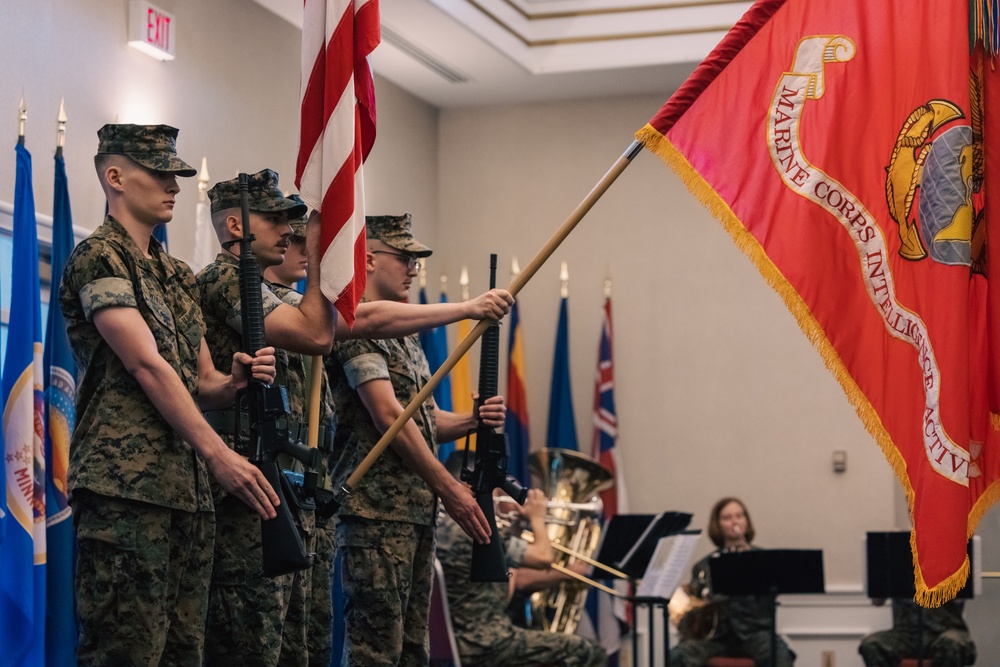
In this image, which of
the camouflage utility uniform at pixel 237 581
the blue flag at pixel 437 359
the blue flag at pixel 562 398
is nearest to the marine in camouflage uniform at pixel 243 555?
the camouflage utility uniform at pixel 237 581

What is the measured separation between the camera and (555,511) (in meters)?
7.44

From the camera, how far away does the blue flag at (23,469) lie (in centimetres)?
452

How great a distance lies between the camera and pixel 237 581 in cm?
326

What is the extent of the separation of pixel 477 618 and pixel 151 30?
3.00 m

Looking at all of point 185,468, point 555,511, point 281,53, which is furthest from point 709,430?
point 185,468

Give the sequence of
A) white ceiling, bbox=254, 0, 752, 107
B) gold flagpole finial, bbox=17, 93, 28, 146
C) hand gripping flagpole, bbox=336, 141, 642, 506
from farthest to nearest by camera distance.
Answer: white ceiling, bbox=254, 0, 752, 107 → gold flagpole finial, bbox=17, 93, 28, 146 → hand gripping flagpole, bbox=336, 141, 642, 506

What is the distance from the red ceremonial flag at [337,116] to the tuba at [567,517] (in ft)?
13.5

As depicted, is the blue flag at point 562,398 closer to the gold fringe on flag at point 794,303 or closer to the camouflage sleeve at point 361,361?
the camouflage sleeve at point 361,361

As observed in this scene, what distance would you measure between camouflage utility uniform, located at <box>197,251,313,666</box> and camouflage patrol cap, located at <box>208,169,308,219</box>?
0.19 meters

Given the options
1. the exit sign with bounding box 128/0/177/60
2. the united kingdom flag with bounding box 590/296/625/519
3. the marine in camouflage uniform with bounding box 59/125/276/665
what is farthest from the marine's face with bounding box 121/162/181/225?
the united kingdom flag with bounding box 590/296/625/519

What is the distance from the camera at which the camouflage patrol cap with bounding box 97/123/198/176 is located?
3.14 meters

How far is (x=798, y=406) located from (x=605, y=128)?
2.19 m

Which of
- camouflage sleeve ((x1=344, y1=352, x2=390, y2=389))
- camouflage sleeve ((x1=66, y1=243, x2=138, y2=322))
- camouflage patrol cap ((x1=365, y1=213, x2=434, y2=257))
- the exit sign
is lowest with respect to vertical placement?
camouflage sleeve ((x1=344, y1=352, x2=390, y2=389))

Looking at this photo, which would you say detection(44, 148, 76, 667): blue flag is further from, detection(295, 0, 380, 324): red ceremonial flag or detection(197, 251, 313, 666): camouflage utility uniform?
detection(295, 0, 380, 324): red ceremonial flag
